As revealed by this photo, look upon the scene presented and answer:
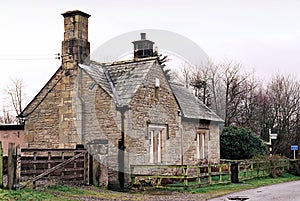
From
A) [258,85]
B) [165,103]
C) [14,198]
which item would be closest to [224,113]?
[258,85]

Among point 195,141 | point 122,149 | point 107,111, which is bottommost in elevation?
point 122,149

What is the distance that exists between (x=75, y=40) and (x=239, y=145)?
16721mm

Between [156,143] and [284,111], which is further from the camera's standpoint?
[284,111]

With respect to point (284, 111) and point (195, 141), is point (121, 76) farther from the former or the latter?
point (284, 111)

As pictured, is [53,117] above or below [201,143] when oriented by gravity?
above

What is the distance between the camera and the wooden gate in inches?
576

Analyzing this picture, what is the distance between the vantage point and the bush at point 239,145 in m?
32.2

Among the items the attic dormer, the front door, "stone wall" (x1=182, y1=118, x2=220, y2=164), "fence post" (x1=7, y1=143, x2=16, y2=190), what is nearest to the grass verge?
the front door

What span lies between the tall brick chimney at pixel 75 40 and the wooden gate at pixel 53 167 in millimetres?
4540

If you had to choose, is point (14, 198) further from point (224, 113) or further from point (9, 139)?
point (224, 113)

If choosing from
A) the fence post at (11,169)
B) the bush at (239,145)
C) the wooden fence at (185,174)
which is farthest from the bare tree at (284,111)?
the fence post at (11,169)

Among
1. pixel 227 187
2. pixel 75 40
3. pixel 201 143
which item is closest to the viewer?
pixel 227 187

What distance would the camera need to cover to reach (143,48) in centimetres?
2517

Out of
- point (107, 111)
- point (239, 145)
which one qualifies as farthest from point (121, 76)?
point (239, 145)
